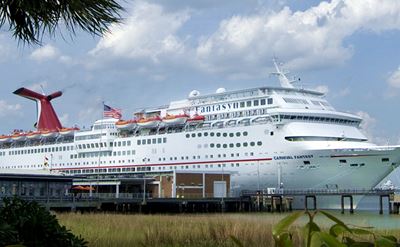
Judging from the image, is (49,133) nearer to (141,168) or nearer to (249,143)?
(141,168)

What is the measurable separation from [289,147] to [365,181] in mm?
7401

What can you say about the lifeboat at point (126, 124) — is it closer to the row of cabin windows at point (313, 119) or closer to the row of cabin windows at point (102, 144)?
the row of cabin windows at point (102, 144)

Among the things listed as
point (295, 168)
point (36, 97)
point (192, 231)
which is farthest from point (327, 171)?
point (36, 97)

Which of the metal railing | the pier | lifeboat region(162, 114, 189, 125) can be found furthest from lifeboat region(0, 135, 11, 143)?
the metal railing

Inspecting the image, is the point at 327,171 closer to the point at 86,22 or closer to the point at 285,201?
the point at 285,201

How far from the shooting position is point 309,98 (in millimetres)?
60781

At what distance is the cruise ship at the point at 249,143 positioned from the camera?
52.6 meters

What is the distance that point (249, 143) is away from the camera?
55.3 meters

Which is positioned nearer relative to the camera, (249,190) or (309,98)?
(249,190)

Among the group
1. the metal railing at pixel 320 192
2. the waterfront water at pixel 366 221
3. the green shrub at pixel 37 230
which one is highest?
the metal railing at pixel 320 192

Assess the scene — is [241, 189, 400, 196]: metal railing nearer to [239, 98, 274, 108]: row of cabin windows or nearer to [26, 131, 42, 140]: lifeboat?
[239, 98, 274, 108]: row of cabin windows

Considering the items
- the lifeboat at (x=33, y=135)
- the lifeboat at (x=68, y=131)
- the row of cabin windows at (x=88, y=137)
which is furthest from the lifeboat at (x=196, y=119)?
the lifeboat at (x=33, y=135)

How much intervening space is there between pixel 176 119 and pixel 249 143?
8.44m

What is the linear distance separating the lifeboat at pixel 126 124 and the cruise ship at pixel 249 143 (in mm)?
126
